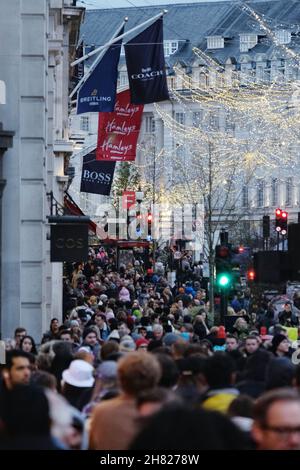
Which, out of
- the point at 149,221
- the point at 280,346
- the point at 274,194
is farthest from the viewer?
the point at 274,194

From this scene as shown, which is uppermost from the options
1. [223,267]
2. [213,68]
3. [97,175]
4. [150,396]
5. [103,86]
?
[213,68]

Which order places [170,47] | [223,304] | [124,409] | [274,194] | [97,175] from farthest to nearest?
[170,47], [274,194], [97,175], [223,304], [124,409]

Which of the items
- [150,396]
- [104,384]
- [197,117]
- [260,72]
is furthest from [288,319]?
[197,117]

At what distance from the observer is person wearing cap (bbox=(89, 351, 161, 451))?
1012 cm

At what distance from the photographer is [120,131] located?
3988cm

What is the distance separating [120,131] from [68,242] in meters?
11.1

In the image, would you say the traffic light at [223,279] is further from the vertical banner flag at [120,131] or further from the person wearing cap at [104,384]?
A: the person wearing cap at [104,384]

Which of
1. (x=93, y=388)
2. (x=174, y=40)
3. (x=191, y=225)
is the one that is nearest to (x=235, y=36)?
(x=174, y=40)

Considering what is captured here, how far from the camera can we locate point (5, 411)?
886cm

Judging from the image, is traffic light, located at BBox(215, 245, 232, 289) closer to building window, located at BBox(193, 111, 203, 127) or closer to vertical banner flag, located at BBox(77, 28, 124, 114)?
vertical banner flag, located at BBox(77, 28, 124, 114)

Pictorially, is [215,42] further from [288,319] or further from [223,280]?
[223,280]

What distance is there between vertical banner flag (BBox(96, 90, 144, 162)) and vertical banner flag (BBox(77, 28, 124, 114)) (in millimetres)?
3161

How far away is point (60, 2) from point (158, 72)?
4876 millimetres
